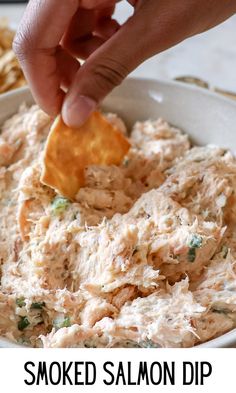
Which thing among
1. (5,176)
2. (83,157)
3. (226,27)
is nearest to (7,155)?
(5,176)

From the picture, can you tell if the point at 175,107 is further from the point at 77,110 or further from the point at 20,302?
the point at 20,302

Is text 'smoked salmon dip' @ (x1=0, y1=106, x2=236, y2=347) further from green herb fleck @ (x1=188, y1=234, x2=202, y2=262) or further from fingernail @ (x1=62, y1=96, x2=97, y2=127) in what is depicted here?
fingernail @ (x1=62, y1=96, x2=97, y2=127)

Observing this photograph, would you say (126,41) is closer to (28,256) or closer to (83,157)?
(83,157)

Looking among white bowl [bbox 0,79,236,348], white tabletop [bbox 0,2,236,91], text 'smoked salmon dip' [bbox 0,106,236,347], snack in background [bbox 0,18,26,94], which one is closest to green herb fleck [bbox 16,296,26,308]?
text 'smoked salmon dip' [bbox 0,106,236,347]

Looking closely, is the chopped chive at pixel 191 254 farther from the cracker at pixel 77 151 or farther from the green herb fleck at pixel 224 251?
the cracker at pixel 77 151

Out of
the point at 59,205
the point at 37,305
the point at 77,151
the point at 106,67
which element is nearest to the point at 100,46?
the point at 106,67

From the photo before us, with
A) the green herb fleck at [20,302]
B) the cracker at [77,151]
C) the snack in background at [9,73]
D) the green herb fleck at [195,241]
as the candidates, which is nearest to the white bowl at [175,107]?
the cracker at [77,151]
